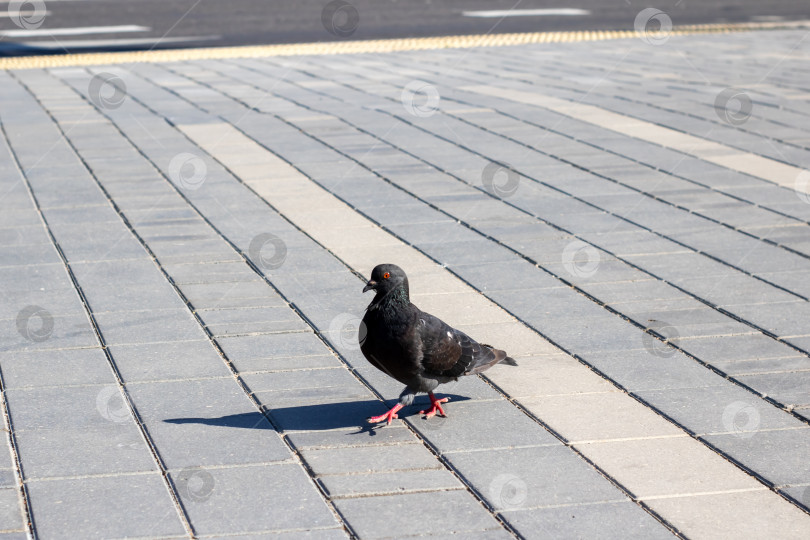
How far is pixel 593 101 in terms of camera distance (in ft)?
47.7

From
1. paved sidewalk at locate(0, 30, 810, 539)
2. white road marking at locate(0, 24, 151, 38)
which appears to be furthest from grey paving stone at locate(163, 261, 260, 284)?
A: white road marking at locate(0, 24, 151, 38)

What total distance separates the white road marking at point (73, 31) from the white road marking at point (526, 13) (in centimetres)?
765

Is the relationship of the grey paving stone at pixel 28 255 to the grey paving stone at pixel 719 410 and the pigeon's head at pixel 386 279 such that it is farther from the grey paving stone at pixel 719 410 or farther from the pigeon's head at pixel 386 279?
the grey paving stone at pixel 719 410

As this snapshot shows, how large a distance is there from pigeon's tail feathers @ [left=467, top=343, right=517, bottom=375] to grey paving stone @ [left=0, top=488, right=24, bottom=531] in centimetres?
228

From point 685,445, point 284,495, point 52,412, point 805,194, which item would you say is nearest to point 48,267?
point 52,412

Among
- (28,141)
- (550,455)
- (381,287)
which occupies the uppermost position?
(381,287)

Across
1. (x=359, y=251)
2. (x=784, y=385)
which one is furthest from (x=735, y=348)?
(x=359, y=251)

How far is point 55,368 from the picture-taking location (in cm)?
601

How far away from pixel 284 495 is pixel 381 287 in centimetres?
116

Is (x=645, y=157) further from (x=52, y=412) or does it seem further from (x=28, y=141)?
(x=52, y=412)

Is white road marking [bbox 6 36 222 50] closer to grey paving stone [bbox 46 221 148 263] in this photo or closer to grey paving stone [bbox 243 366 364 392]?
grey paving stone [bbox 46 221 148 263]

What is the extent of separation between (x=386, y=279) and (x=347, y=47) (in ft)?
50.7

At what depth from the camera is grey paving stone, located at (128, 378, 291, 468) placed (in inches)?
195

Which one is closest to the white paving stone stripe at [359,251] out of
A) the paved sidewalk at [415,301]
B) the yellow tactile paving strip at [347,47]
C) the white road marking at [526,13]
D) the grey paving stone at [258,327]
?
the paved sidewalk at [415,301]
